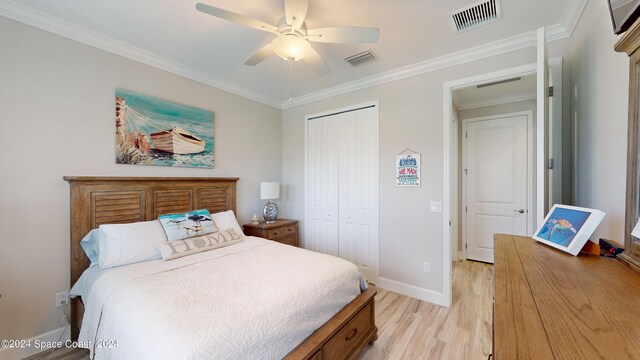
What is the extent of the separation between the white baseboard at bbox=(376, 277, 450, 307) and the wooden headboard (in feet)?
7.37

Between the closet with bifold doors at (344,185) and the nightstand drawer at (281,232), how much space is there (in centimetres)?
25

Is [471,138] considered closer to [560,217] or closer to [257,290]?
[560,217]

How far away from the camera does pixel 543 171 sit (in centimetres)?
138

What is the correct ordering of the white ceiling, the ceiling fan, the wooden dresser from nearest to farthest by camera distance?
the wooden dresser, the ceiling fan, the white ceiling

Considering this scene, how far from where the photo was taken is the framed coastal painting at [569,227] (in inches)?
37.8

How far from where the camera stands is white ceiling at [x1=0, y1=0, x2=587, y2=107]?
5.85 feet

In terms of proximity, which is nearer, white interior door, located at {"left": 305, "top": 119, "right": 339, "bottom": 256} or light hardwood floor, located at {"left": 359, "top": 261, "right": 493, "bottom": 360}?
light hardwood floor, located at {"left": 359, "top": 261, "right": 493, "bottom": 360}

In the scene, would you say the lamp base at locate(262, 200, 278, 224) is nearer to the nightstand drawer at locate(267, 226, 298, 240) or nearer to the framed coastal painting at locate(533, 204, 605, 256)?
the nightstand drawer at locate(267, 226, 298, 240)

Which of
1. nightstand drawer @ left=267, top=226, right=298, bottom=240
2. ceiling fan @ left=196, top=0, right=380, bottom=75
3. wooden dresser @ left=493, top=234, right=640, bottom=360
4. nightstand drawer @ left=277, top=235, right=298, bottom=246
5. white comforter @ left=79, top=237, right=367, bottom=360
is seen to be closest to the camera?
wooden dresser @ left=493, top=234, right=640, bottom=360

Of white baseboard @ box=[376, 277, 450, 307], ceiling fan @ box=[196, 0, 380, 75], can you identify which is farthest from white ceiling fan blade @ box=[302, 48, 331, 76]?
white baseboard @ box=[376, 277, 450, 307]

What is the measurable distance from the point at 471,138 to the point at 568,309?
3.90 meters

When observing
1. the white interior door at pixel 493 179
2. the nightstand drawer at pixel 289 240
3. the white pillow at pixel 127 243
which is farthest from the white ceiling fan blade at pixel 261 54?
the white interior door at pixel 493 179

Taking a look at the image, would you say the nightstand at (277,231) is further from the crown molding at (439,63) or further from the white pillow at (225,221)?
the crown molding at (439,63)

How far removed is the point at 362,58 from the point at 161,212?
2620mm
